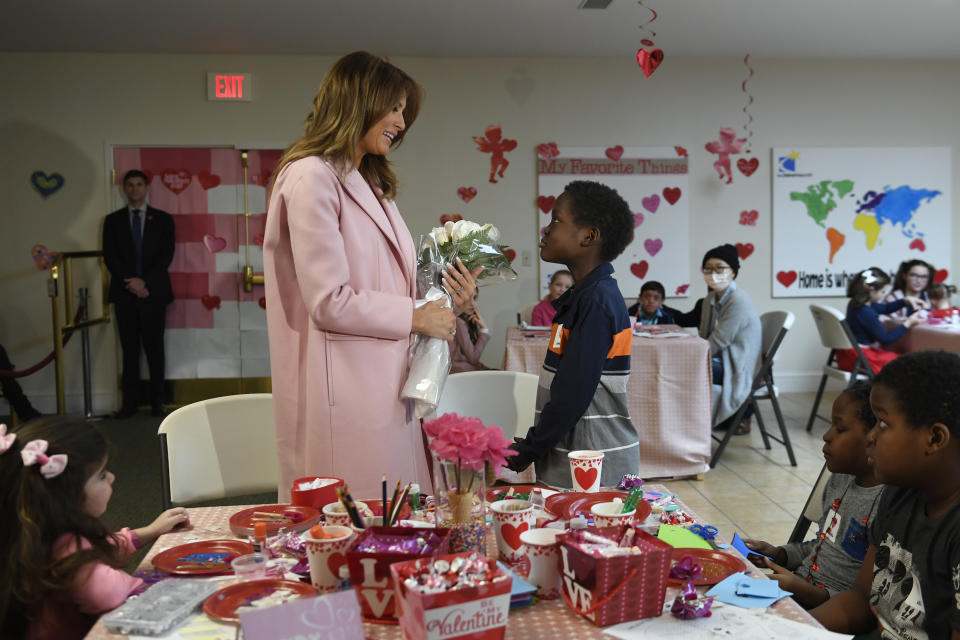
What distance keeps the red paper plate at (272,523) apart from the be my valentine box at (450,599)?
42 cm

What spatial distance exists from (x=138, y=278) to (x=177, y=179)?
0.82 metres

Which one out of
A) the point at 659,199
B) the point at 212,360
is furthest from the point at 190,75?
the point at 659,199

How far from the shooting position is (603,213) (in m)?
1.97

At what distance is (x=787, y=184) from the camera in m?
6.63

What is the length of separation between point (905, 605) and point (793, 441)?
12.6ft

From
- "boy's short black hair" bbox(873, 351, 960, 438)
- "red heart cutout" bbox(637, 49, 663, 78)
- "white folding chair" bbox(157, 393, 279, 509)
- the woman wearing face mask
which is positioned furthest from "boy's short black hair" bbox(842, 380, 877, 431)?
"red heart cutout" bbox(637, 49, 663, 78)

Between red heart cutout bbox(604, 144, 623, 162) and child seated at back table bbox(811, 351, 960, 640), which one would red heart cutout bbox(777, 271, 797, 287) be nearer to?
red heart cutout bbox(604, 144, 623, 162)

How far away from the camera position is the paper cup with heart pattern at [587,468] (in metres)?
1.52

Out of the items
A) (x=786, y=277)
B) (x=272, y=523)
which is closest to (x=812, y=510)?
(x=272, y=523)

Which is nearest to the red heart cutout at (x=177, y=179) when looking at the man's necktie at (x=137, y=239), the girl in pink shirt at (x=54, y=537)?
the man's necktie at (x=137, y=239)

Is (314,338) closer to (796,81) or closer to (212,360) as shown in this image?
(212,360)

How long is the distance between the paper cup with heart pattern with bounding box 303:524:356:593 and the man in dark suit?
207 inches

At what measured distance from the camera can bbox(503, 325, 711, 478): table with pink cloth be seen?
408cm

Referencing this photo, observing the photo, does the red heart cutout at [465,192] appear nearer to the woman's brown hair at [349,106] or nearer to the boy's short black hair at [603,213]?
the boy's short black hair at [603,213]
